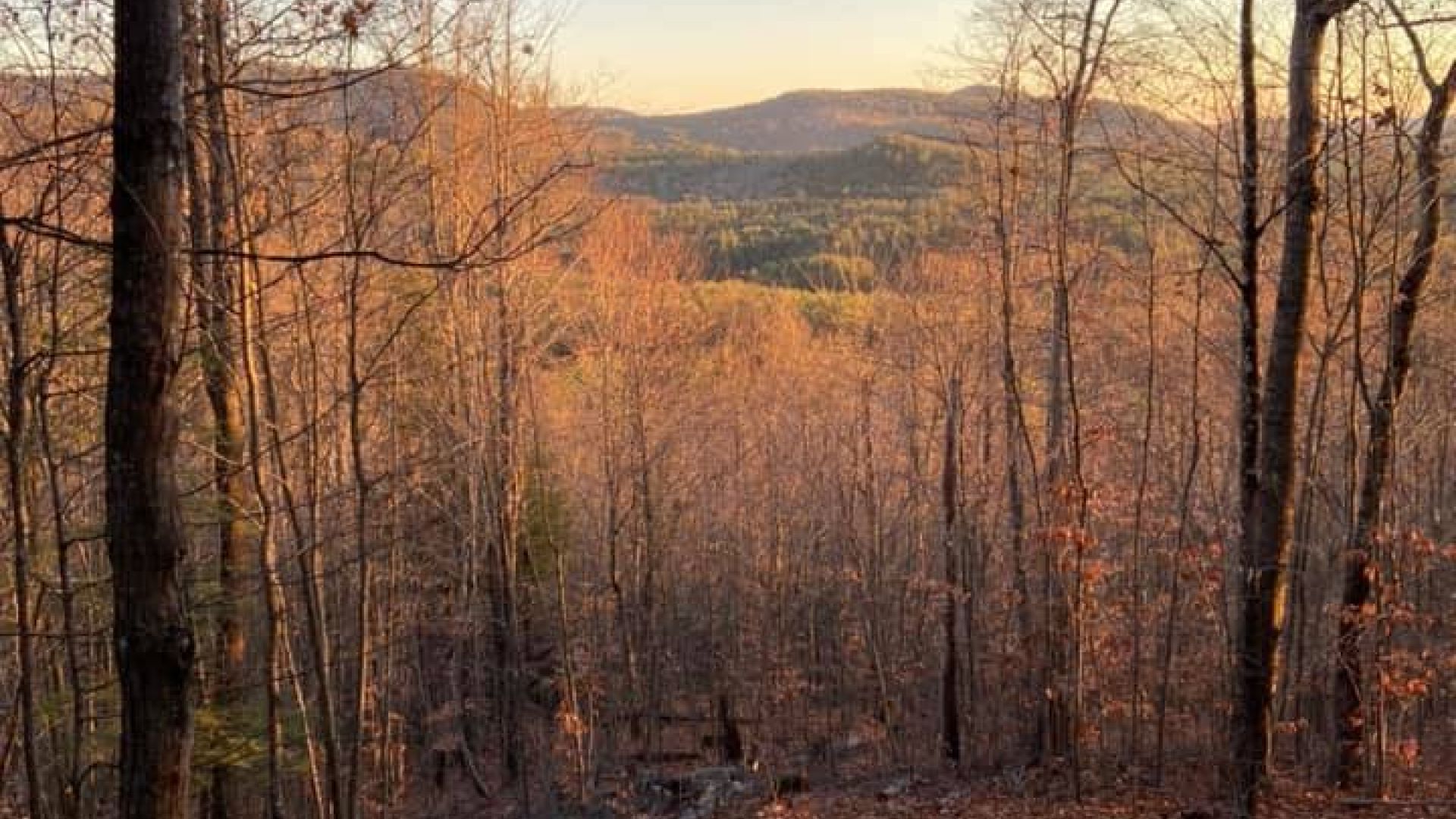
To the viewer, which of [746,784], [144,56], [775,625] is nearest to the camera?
[144,56]

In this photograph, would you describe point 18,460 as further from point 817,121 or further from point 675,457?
point 817,121

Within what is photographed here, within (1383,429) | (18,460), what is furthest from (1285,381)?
(18,460)

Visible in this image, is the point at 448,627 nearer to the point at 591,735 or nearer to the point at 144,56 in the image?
the point at 591,735

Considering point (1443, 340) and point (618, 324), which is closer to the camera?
point (1443, 340)

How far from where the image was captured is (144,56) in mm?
2961

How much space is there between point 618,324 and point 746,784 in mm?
7619

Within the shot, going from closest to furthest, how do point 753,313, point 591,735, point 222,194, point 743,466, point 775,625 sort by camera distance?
point 222,194
point 591,735
point 775,625
point 743,466
point 753,313

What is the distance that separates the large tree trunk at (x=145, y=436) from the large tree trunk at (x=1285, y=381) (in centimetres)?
571

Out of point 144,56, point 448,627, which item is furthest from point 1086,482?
point 448,627

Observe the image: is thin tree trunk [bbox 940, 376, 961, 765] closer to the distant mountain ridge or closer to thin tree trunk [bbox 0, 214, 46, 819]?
the distant mountain ridge

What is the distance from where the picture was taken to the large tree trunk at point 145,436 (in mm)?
2957

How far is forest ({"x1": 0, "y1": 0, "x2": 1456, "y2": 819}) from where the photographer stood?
214 inches

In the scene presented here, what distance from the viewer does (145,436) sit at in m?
3.01

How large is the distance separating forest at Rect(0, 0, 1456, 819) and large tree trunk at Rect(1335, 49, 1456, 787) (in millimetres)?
37
